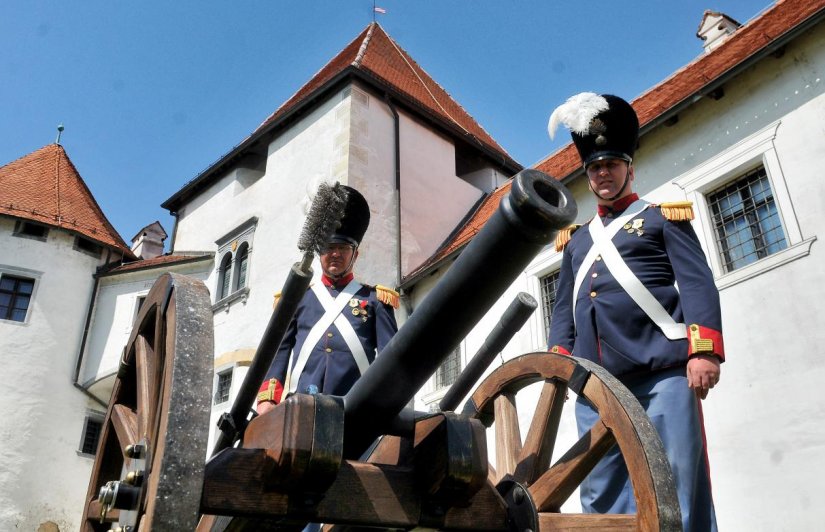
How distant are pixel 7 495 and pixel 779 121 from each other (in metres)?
15.2

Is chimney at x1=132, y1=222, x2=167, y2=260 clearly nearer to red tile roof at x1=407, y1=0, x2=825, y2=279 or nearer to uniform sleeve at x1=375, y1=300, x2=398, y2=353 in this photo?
red tile roof at x1=407, y1=0, x2=825, y2=279

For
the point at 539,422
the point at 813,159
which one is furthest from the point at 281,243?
the point at 539,422

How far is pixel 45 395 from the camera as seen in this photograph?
16.0 m

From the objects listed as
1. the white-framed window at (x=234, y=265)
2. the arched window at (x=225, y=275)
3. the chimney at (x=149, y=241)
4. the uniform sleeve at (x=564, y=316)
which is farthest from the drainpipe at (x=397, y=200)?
the chimney at (x=149, y=241)

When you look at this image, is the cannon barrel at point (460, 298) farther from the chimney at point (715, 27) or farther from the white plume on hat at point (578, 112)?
the chimney at point (715, 27)

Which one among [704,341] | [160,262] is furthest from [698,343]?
[160,262]

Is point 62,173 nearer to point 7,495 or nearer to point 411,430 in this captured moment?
point 7,495

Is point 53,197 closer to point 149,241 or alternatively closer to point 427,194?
point 149,241

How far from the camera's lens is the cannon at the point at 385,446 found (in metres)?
1.66

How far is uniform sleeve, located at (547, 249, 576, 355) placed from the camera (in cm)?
325

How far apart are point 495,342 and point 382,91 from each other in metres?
12.6

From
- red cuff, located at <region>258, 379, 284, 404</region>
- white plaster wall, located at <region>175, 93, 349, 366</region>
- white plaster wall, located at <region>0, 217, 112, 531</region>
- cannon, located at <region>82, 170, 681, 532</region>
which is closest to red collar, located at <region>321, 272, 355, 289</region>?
red cuff, located at <region>258, 379, 284, 404</region>

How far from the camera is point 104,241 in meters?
17.6

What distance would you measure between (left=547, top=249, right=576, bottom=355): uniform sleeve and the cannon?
769 millimetres
